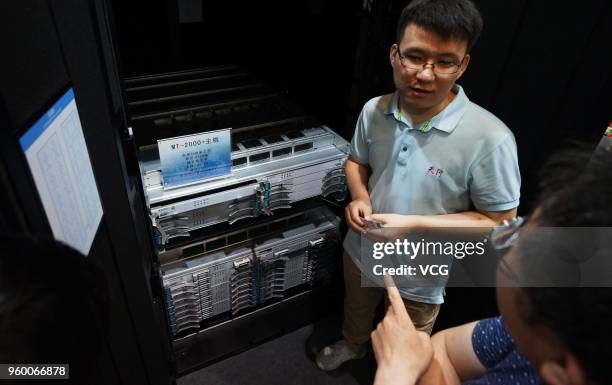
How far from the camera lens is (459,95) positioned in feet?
4.04

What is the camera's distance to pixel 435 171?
1254 mm

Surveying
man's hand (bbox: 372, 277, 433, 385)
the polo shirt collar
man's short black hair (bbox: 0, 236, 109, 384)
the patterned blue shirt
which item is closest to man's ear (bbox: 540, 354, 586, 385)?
the patterned blue shirt

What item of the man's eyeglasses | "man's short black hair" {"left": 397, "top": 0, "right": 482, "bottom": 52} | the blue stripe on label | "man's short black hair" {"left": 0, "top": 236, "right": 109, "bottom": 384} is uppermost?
"man's short black hair" {"left": 397, "top": 0, "right": 482, "bottom": 52}

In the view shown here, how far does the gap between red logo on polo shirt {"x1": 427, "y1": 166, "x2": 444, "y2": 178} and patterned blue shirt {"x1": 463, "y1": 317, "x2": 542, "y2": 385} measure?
470mm

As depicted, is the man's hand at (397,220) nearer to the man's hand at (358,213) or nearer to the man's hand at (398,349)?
the man's hand at (358,213)

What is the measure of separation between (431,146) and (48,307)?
3.57 ft

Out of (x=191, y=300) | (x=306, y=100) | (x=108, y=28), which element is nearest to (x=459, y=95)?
(x=306, y=100)

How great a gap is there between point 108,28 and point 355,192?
0.93m

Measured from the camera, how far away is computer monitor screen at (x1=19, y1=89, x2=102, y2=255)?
2.15 ft

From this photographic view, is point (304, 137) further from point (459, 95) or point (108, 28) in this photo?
point (108, 28)

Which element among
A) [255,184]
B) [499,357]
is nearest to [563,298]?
[499,357]

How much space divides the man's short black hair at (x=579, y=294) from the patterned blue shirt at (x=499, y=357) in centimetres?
29

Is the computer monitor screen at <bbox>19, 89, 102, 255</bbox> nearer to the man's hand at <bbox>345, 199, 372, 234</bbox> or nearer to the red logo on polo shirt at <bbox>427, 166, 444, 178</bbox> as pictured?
the man's hand at <bbox>345, 199, 372, 234</bbox>

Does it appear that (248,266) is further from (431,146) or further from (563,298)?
(563,298)
